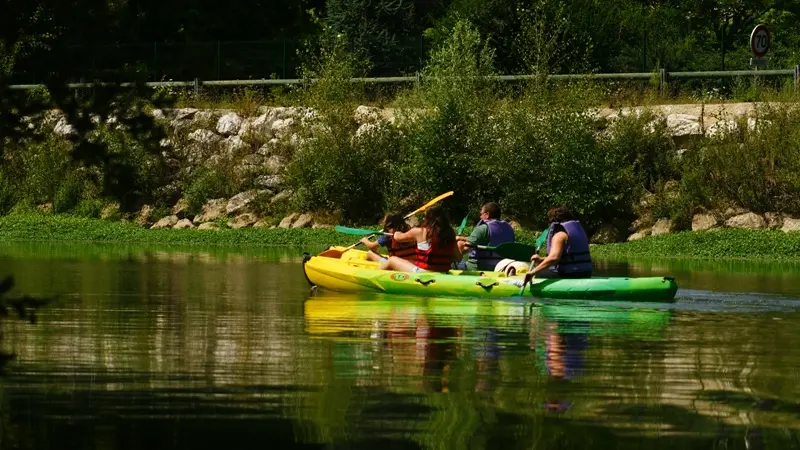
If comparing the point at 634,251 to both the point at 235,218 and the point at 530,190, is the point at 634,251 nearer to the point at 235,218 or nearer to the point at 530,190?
the point at 530,190

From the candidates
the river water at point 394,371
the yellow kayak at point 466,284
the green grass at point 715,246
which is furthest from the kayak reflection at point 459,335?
the green grass at point 715,246

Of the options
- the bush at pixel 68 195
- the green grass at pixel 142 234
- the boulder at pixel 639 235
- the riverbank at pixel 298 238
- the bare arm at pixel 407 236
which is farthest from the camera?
the bush at pixel 68 195

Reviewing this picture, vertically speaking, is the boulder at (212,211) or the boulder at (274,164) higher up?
the boulder at (274,164)

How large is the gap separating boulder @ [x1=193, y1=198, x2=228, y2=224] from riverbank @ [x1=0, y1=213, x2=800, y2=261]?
1.70 m

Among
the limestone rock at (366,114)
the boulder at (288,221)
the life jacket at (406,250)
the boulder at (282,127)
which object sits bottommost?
the boulder at (288,221)

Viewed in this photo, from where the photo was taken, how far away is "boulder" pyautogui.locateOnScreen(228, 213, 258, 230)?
38375 millimetres

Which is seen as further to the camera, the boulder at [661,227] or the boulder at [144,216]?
the boulder at [144,216]

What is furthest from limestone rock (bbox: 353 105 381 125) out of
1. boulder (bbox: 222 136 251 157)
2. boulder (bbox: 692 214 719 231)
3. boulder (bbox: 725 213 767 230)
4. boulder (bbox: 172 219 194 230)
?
boulder (bbox: 725 213 767 230)

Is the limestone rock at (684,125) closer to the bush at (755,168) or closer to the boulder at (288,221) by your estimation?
the bush at (755,168)

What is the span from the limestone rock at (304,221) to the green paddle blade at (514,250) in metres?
17.7

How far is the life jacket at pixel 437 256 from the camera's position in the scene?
19797 mm

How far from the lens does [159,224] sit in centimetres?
3894

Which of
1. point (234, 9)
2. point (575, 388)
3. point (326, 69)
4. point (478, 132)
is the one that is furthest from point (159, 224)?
point (234, 9)

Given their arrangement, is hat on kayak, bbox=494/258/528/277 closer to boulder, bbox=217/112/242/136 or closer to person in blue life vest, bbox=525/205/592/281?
person in blue life vest, bbox=525/205/592/281
